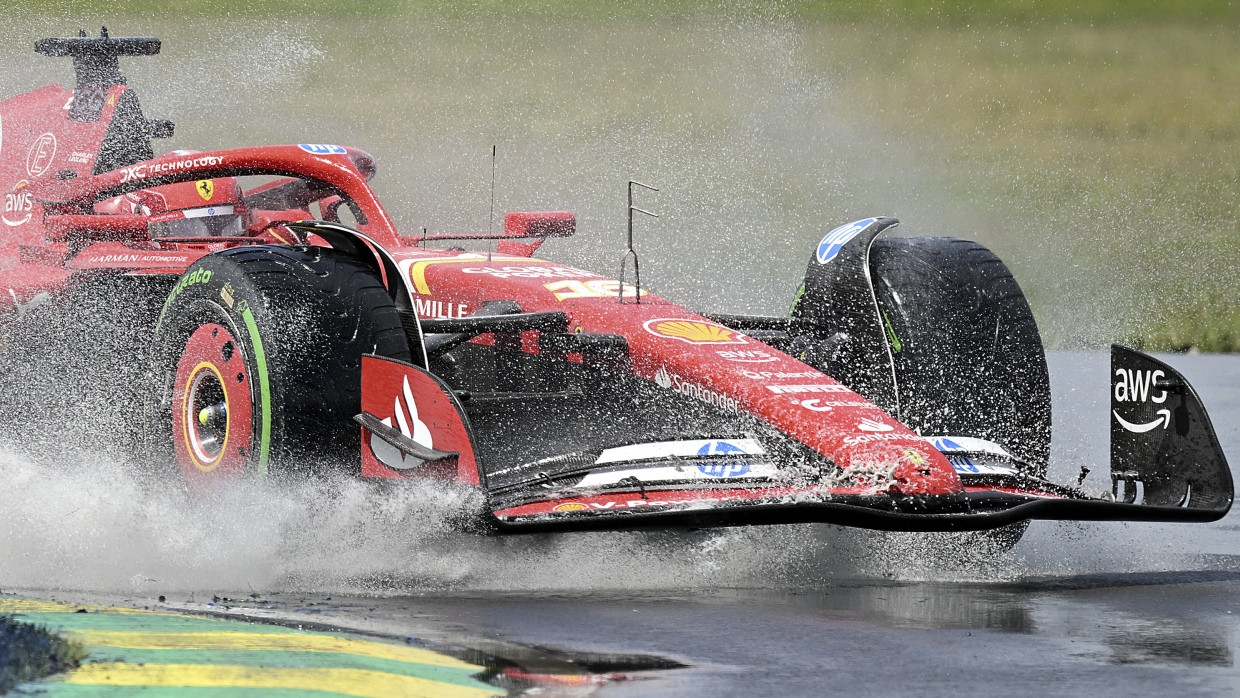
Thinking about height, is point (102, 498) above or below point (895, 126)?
below

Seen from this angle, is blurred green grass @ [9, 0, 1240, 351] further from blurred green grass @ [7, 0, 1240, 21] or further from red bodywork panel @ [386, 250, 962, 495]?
red bodywork panel @ [386, 250, 962, 495]

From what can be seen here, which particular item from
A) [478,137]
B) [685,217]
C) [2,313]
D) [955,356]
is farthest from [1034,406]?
[478,137]

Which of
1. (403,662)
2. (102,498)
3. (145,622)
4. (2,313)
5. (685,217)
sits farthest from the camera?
(685,217)

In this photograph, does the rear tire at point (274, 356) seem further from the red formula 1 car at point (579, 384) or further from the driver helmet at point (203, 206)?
the driver helmet at point (203, 206)

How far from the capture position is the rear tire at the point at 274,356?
624cm

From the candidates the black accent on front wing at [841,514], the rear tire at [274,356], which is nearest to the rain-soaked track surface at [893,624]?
the black accent on front wing at [841,514]

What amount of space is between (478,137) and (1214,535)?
86.5 ft

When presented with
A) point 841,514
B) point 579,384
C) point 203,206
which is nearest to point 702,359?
point 579,384

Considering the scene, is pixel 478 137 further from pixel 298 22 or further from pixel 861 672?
pixel 861 672

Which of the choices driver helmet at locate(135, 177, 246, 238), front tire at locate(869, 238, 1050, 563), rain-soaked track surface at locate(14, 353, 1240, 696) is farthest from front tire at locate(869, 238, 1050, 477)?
driver helmet at locate(135, 177, 246, 238)

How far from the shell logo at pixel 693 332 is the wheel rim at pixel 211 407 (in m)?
1.61

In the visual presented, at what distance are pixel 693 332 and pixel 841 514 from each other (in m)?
1.48

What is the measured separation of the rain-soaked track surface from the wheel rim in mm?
714

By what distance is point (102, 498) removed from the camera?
6812 mm
